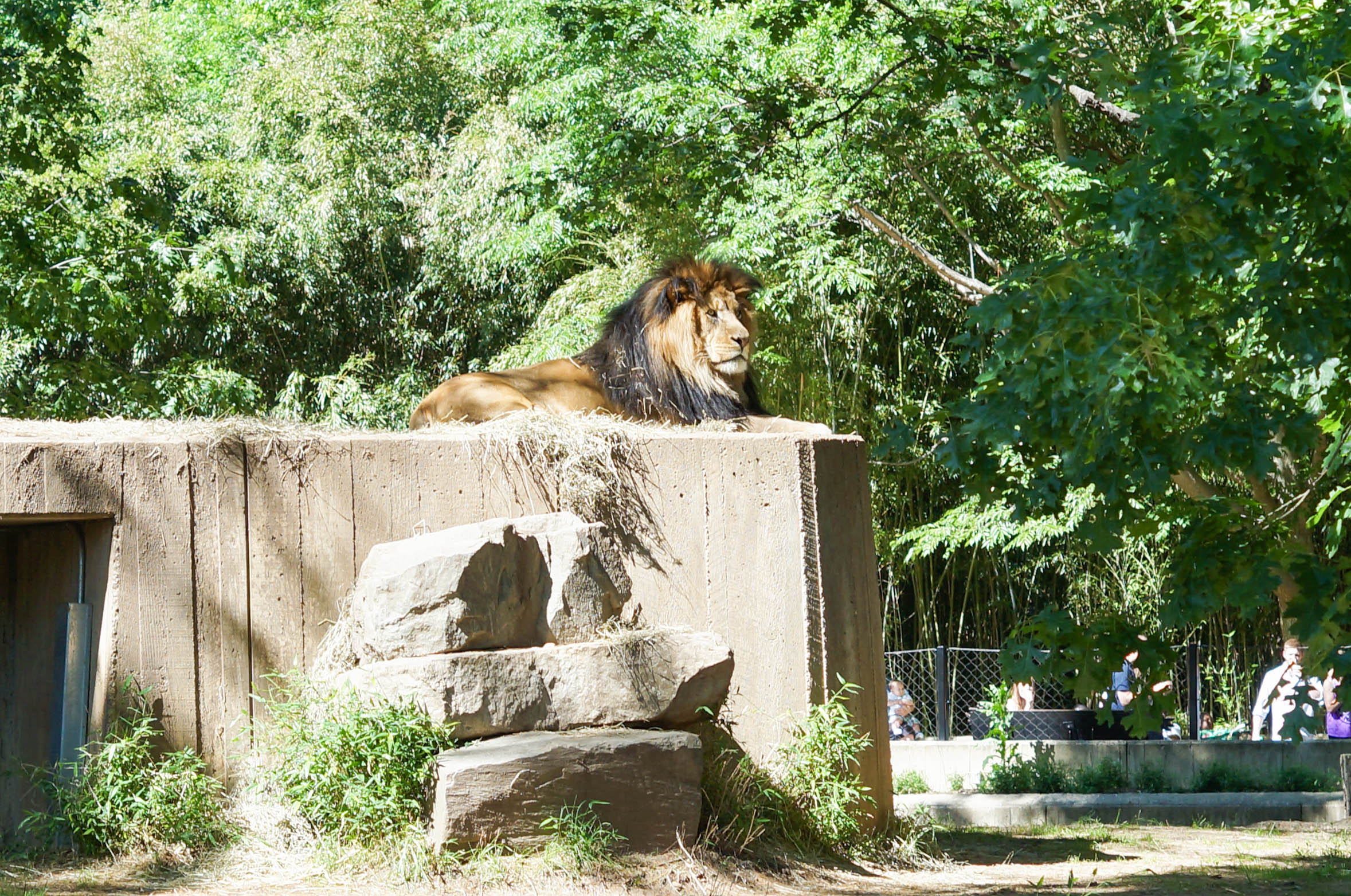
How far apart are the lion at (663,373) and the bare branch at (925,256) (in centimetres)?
612

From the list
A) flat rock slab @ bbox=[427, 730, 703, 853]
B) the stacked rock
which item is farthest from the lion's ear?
flat rock slab @ bbox=[427, 730, 703, 853]

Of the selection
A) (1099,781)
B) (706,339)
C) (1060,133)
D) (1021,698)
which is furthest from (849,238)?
(706,339)

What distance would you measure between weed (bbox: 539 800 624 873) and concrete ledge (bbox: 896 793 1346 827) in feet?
16.1

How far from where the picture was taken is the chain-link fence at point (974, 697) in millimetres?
11703

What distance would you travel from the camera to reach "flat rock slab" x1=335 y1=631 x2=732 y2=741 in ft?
16.4

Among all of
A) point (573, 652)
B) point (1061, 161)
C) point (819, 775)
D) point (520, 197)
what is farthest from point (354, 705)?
point (520, 197)

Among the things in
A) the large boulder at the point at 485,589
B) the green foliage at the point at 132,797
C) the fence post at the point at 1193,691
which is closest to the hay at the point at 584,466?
the large boulder at the point at 485,589

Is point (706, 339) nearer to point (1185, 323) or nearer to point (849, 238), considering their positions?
point (1185, 323)

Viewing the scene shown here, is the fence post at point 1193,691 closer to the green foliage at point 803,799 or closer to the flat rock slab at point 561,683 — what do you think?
the green foliage at point 803,799

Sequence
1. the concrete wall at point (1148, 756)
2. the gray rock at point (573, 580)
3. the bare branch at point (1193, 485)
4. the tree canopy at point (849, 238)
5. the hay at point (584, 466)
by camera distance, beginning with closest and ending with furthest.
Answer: the tree canopy at point (849, 238) → the gray rock at point (573, 580) → the hay at point (584, 466) → the concrete wall at point (1148, 756) → the bare branch at point (1193, 485)

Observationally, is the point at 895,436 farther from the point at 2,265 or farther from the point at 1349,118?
the point at 2,265

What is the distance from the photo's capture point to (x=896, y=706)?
1310 cm

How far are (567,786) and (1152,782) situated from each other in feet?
23.6

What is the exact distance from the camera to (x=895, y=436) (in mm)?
4316
